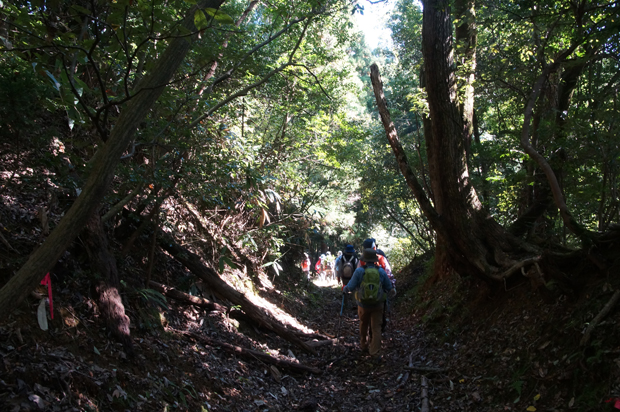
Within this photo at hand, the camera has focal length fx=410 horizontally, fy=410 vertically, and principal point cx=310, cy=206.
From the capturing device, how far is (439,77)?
786 centimetres

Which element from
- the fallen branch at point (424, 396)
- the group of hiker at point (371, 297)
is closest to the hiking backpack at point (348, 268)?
the group of hiker at point (371, 297)

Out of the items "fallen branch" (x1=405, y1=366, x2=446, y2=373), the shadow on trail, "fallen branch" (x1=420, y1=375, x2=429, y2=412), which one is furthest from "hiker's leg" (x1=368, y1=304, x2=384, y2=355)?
"fallen branch" (x1=420, y1=375, x2=429, y2=412)

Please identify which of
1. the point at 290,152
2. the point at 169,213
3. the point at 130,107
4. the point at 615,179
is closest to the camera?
the point at 130,107

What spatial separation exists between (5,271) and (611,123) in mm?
8276

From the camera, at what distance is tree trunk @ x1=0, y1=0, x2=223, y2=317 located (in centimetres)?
261

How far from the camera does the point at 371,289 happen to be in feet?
24.2

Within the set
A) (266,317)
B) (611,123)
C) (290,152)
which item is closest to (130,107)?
(266,317)

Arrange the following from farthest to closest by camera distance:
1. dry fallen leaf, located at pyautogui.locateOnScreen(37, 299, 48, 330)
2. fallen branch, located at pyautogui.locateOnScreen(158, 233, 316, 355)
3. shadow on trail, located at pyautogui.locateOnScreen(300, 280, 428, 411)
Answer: fallen branch, located at pyautogui.locateOnScreen(158, 233, 316, 355)
shadow on trail, located at pyautogui.locateOnScreen(300, 280, 428, 411)
dry fallen leaf, located at pyautogui.locateOnScreen(37, 299, 48, 330)

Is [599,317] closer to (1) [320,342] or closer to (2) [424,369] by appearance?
(2) [424,369]

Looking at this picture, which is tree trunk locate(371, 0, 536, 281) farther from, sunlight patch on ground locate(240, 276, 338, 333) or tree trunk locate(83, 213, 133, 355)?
tree trunk locate(83, 213, 133, 355)

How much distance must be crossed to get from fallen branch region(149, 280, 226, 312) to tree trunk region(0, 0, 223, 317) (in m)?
4.25

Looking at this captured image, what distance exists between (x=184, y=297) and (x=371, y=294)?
10.8 feet

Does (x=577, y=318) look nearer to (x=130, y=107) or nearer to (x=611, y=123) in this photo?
(x=611, y=123)

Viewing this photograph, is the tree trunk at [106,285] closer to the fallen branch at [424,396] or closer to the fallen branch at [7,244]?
the fallen branch at [7,244]
